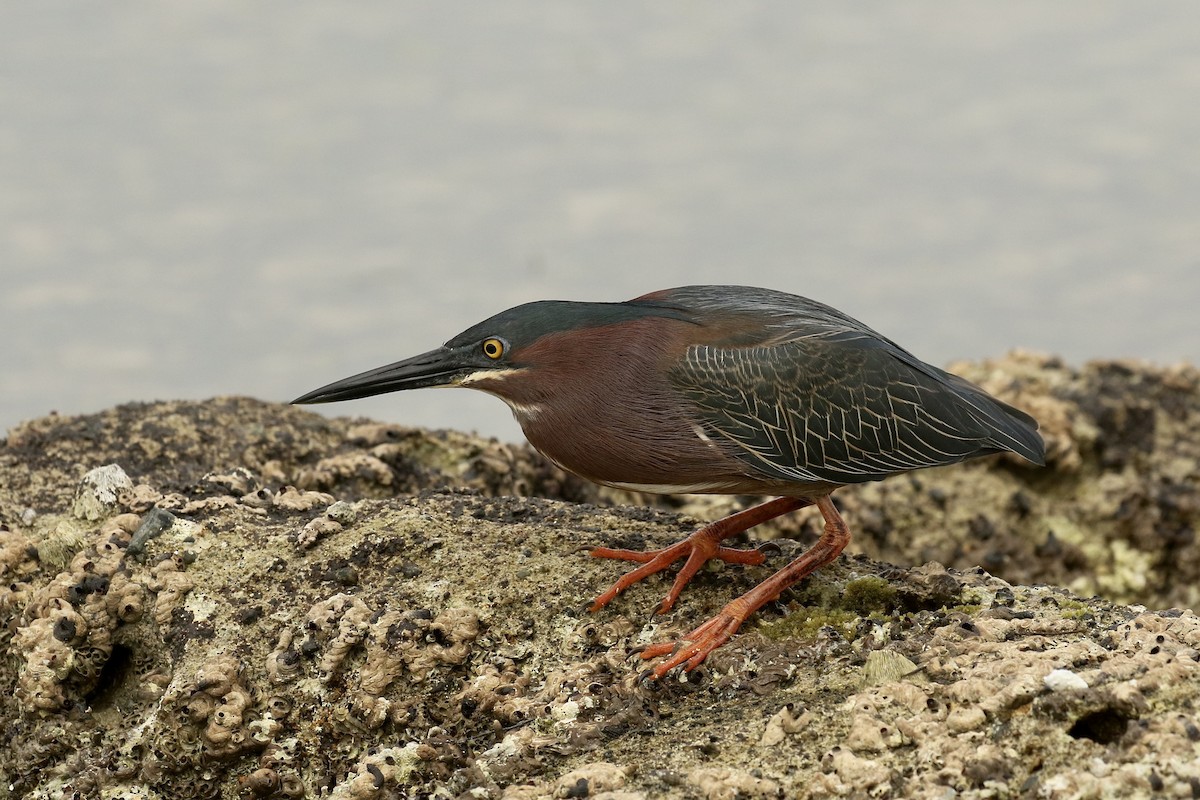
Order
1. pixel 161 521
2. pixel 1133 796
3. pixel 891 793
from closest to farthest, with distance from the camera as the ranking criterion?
pixel 1133 796 < pixel 891 793 < pixel 161 521

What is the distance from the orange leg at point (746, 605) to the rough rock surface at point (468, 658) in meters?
0.05

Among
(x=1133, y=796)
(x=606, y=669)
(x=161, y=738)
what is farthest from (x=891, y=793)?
(x=161, y=738)

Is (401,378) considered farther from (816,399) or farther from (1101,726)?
(1101,726)

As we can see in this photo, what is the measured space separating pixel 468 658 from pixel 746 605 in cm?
90

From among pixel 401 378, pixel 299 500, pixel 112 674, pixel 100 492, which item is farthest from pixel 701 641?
pixel 100 492

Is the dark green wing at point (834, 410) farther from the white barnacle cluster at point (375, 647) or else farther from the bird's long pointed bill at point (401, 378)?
the white barnacle cluster at point (375, 647)

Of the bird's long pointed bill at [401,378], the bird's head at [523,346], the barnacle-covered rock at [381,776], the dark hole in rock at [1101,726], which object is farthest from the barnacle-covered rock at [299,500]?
the dark hole in rock at [1101,726]

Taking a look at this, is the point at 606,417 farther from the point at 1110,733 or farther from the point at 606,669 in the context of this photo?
the point at 1110,733

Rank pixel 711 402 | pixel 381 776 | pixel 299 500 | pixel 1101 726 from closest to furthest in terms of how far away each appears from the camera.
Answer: pixel 1101 726, pixel 381 776, pixel 711 402, pixel 299 500

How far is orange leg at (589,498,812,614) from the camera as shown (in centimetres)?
438

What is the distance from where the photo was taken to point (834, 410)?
447cm

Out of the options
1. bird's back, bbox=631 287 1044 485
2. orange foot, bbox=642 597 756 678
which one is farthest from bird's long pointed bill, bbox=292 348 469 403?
orange foot, bbox=642 597 756 678

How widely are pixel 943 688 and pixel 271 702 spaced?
2049mm

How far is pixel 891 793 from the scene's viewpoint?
3.31 metres
